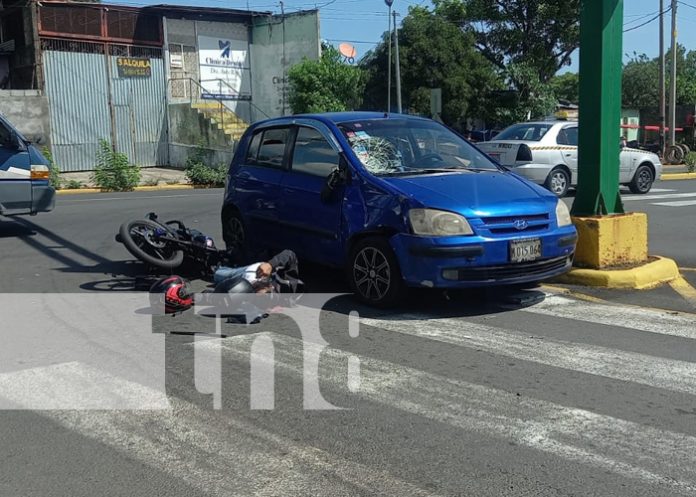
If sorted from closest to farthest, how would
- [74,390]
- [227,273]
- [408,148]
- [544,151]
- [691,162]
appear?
[74,390], [227,273], [408,148], [544,151], [691,162]

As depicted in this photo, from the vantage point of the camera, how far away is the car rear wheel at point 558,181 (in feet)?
53.6

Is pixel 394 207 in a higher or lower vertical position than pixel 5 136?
lower

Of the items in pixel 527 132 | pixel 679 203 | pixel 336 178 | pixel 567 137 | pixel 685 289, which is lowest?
pixel 685 289

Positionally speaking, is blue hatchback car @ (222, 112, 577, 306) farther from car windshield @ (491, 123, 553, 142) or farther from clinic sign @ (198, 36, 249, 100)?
clinic sign @ (198, 36, 249, 100)

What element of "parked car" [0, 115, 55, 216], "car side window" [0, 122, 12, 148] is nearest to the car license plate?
"parked car" [0, 115, 55, 216]

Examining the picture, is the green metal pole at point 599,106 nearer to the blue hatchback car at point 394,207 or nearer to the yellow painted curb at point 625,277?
the yellow painted curb at point 625,277

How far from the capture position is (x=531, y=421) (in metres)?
4.34

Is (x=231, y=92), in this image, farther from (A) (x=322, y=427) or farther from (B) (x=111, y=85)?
(A) (x=322, y=427)

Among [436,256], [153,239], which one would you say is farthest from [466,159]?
[153,239]

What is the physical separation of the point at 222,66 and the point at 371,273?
26147mm

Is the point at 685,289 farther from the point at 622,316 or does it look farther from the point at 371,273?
the point at 371,273

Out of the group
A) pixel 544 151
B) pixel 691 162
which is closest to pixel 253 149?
pixel 544 151

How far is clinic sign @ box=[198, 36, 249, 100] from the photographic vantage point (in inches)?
1208

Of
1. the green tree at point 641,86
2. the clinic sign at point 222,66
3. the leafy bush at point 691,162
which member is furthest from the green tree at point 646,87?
the clinic sign at point 222,66
